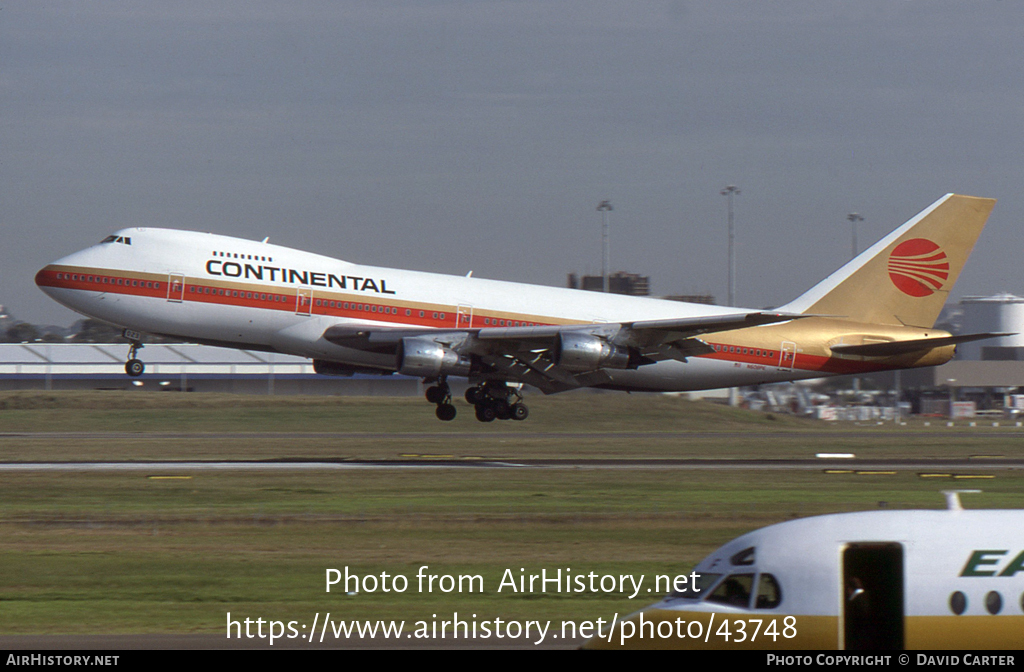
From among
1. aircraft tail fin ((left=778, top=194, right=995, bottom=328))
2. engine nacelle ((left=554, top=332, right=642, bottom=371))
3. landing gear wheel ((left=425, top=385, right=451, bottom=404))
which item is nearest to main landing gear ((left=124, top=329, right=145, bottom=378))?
landing gear wheel ((left=425, top=385, right=451, bottom=404))

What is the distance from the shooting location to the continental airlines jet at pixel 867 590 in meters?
11.2

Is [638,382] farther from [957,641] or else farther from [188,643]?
[957,641]

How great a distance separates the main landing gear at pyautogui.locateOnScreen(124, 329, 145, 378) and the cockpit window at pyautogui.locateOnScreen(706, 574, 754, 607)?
38.0 metres

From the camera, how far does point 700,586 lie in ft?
39.7

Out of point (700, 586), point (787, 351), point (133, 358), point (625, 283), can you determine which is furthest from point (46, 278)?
point (625, 283)

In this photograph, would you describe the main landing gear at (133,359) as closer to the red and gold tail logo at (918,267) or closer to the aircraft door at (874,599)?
the red and gold tail logo at (918,267)

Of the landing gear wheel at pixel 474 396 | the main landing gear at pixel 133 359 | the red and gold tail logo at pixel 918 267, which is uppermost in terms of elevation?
the red and gold tail logo at pixel 918 267

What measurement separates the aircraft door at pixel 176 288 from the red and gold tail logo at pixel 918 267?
31.2 meters

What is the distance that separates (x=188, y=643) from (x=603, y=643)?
7.04m

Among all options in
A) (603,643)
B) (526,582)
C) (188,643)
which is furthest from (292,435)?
(603,643)

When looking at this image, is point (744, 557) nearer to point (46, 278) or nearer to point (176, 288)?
point (176, 288)

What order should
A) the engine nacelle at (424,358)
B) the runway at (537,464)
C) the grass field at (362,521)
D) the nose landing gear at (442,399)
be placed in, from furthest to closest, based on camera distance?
the nose landing gear at (442,399)
the engine nacelle at (424,358)
the runway at (537,464)
the grass field at (362,521)

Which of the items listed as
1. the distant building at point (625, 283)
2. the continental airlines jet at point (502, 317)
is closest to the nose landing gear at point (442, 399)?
the continental airlines jet at point (502, 317)

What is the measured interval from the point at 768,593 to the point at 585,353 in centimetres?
3444
